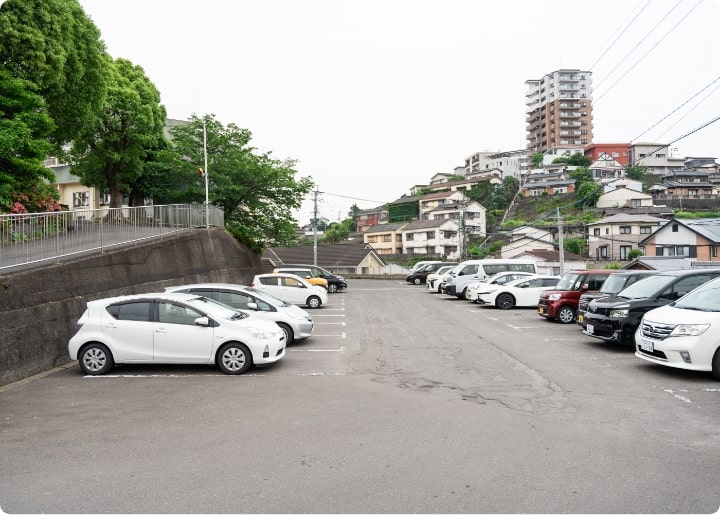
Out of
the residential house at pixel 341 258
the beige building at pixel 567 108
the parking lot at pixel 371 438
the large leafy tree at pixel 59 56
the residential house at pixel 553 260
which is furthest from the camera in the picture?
the beige building at pixel 567 108

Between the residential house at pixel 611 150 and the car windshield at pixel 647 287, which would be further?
the residential house at pixel 611 150

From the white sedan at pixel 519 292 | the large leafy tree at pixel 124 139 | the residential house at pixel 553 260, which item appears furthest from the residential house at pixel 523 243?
the large leafy tree at pixel 124 139

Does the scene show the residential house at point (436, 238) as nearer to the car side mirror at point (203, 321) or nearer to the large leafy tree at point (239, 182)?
the large leafy tree at point (239, 182)

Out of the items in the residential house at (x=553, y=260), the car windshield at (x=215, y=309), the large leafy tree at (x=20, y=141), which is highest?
the large leafy tree at (x=20, y=141)

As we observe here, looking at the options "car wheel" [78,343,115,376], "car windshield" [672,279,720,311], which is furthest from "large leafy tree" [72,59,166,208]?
"car windshield" [672,279,720,311]

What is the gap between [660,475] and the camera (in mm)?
4688

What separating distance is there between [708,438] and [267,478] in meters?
4.77

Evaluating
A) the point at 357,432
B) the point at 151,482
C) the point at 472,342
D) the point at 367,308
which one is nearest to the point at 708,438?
the point at 357,432

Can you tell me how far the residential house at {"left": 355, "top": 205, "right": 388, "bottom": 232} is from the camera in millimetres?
96188

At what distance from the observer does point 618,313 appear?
11.4 m

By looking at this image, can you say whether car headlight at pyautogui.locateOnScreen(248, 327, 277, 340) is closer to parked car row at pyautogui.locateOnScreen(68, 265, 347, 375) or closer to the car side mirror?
parked car row at pyautogui.locateOnScreen(68, 265, 347, 375)

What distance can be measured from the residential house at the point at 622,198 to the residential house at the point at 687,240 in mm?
23067

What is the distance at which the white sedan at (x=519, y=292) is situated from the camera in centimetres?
2167

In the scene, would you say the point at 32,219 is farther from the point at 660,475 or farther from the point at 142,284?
the point at 660,475
